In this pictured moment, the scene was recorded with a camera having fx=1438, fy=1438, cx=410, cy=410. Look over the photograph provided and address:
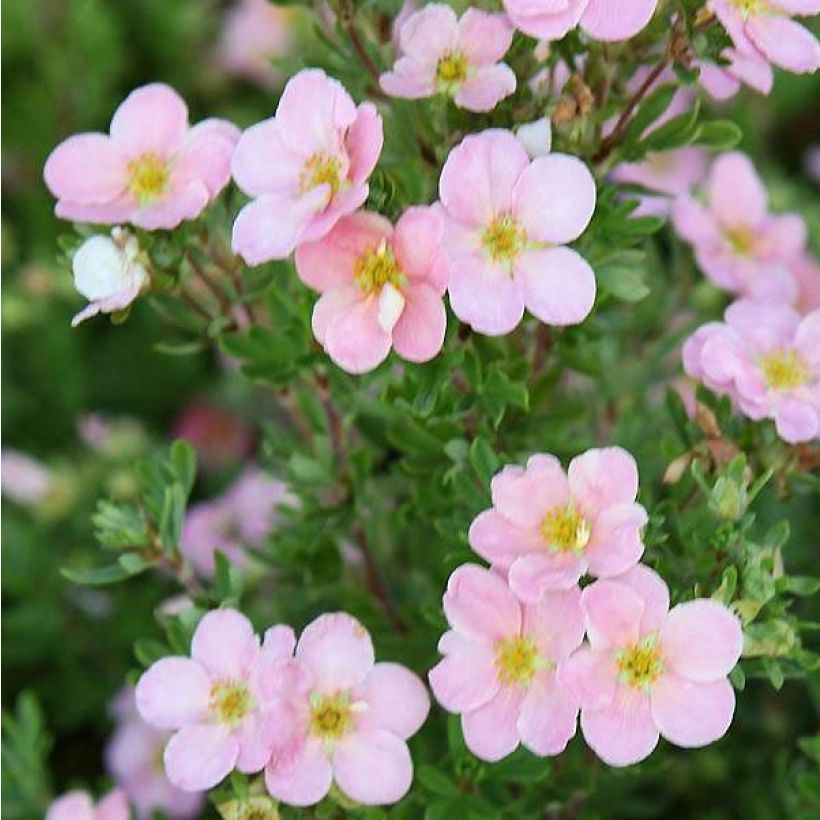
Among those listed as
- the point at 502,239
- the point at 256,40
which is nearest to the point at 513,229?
the point at 502,239

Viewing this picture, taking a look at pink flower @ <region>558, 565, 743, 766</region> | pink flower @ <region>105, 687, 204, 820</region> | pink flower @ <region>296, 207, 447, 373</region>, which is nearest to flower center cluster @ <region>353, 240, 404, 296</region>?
pink flower @ <region>296, 207, 447, 373</region>

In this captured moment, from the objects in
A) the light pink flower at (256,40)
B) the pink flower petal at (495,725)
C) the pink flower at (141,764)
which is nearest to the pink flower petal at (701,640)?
the pink flower petal at (495,725)

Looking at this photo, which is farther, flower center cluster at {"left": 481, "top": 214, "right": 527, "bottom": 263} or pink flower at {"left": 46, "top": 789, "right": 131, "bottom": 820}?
pink flower at {"left": 46, "top": 789, "right": 131, "bottom": 820}

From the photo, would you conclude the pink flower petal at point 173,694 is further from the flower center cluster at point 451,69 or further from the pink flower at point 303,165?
the flower center cluster at point 451,69

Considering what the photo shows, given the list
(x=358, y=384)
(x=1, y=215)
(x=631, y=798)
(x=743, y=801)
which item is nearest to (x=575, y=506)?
(x=358, y=384)

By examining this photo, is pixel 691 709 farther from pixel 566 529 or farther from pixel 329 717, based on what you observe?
pixel 329 717

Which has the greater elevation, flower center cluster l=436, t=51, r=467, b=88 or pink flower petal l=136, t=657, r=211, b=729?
flower center cluster l=436, t=51, r=467, b=88

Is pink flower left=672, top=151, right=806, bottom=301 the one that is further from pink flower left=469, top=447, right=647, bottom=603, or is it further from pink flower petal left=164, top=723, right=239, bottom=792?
pink flower petal left=164, top=723, right=239, bottom=792

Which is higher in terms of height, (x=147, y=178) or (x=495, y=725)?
(x=147, y=178)
